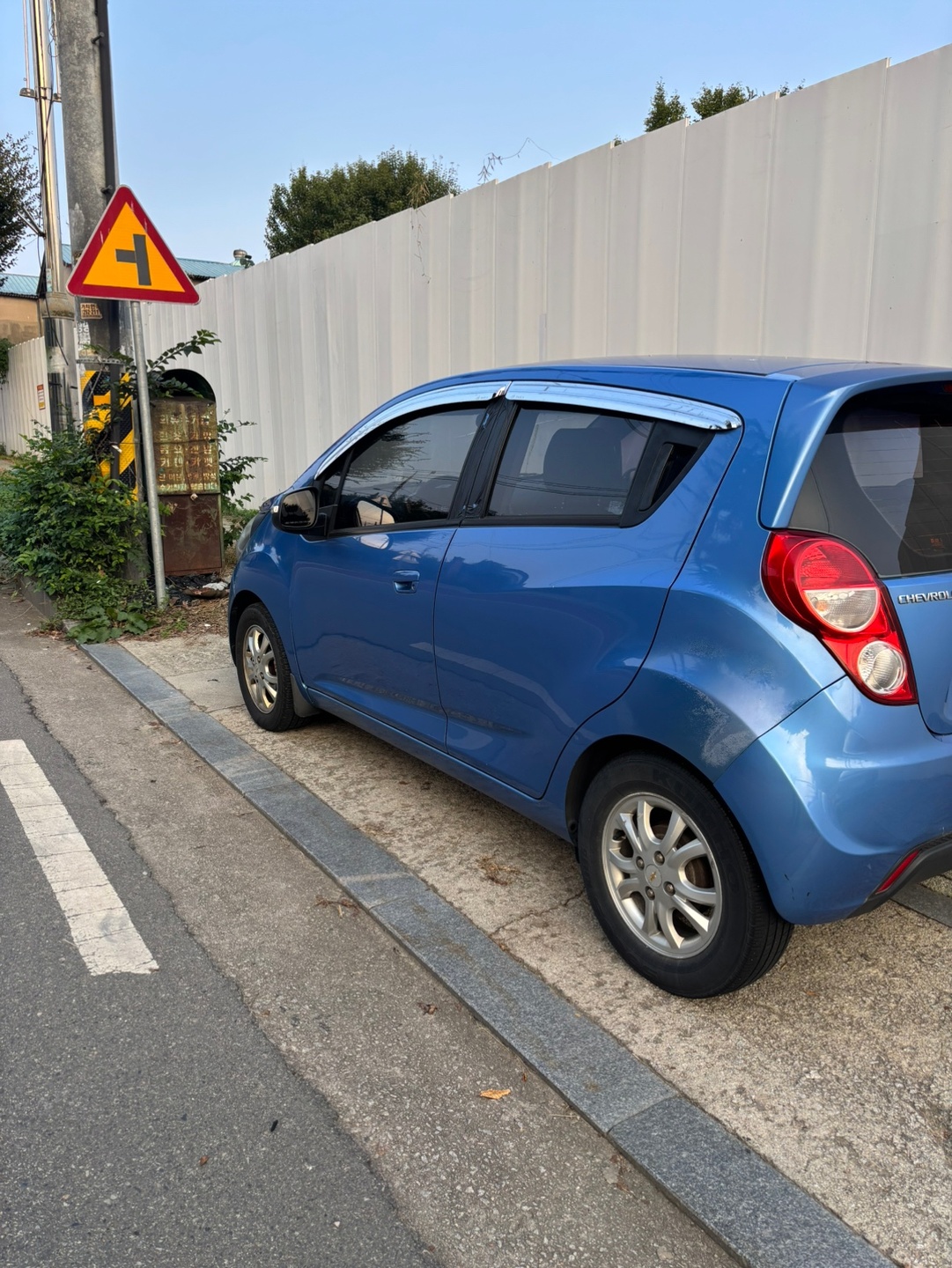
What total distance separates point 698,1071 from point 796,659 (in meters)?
1.06

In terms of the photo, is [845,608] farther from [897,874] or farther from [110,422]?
[110,422]

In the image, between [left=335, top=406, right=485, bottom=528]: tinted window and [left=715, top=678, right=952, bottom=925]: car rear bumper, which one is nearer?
[left=715, top=678, right=952, bottom=925]: car rear bumper

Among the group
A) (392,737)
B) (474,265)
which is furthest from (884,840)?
(474,265)

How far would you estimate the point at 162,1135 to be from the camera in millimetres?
2297

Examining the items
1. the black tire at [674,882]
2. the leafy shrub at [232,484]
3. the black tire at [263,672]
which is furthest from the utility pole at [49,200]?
the black tire at [674,882]

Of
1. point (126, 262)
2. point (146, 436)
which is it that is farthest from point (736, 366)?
point (146, 436)

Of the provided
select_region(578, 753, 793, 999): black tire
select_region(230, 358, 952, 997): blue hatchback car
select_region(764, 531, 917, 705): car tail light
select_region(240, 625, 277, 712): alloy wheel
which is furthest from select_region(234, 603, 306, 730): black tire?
select_region(764, 531, 917, 705): car tail light

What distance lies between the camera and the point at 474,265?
7438mm

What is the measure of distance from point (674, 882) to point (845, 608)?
85 centimetres

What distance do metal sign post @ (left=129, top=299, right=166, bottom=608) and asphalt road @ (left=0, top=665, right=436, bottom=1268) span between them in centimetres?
452

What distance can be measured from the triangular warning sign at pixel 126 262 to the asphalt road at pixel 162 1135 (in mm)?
4731

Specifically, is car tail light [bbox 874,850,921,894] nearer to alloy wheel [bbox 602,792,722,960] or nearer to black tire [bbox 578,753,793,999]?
black tire [bbox 578,753,793,999]

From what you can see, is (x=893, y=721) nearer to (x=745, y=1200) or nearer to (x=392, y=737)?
(x=745, y=1200)

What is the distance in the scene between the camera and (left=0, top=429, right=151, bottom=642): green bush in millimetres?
7176
